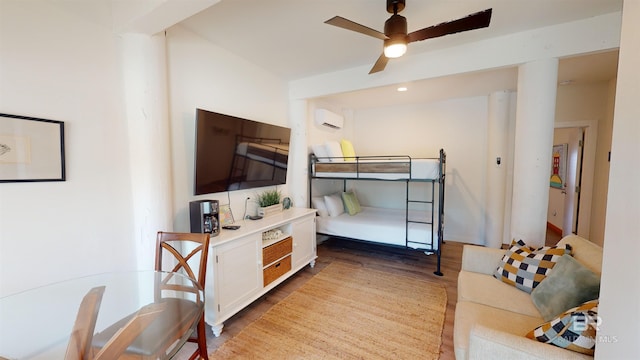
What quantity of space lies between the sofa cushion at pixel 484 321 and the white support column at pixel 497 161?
9.34ft

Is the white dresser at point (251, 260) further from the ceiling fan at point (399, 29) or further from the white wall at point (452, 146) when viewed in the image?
the white wall at point (452, 146)

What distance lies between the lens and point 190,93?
7.63ft

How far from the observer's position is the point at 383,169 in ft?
10.9

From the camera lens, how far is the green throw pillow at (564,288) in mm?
1372

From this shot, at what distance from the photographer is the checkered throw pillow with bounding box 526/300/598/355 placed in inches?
39.6

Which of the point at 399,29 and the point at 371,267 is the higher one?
the point at 399,29

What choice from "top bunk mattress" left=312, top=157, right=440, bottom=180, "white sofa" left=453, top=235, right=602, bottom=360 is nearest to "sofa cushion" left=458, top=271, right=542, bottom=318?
"white sofa" left=453, top=235, right=602, bottom=360

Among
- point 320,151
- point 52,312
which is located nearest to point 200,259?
point 52,312

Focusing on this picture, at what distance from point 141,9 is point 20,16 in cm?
59

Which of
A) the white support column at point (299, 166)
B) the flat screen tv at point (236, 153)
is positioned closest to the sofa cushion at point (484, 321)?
the flat screen tv at point (236, 153)

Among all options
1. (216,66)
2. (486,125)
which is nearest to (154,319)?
(216,66)

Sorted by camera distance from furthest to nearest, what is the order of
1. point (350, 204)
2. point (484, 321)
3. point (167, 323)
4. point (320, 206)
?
point (350, 204)
point (320, 206)
point (484, 321)
point (167, 323)

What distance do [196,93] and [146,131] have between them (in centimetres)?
70

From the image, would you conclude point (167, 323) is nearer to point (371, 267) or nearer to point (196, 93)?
point (196, 93)
